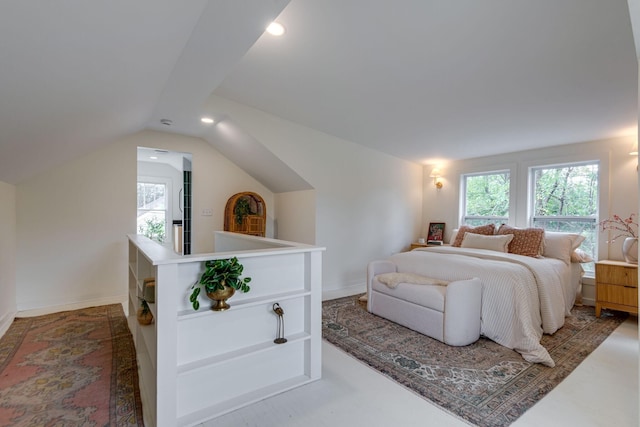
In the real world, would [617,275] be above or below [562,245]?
below

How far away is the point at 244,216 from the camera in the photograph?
4.90 m

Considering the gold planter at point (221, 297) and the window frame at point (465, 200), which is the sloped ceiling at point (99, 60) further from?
the window frame at point (465, 200)

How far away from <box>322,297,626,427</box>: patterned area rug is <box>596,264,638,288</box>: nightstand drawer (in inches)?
16.9

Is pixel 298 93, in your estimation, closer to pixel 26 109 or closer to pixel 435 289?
pixel 26 109

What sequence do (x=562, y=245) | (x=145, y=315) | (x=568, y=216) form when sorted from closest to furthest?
(x=145, y=315) < (x=562, y=245) < (x=568, y=216)

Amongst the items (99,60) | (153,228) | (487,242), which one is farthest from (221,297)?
(153,228)

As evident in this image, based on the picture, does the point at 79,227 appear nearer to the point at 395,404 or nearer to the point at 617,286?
the point at 395,404

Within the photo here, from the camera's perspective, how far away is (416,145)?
4.55m

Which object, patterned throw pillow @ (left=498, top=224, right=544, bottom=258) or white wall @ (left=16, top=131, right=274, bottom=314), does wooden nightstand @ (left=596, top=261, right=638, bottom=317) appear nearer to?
patterned throw pillow @ (left=498, top=224, right=544, bottom=258)

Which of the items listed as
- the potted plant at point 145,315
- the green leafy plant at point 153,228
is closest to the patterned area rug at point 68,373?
the potted plant at point 145,315

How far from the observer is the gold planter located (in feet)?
5.44

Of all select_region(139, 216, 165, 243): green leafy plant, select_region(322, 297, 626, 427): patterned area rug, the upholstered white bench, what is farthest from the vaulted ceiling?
select_region(139, 216, 165, 243): green leafy plant

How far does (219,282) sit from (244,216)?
3.33 metres

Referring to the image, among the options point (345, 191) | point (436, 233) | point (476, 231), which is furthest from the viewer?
point (436, 233)
